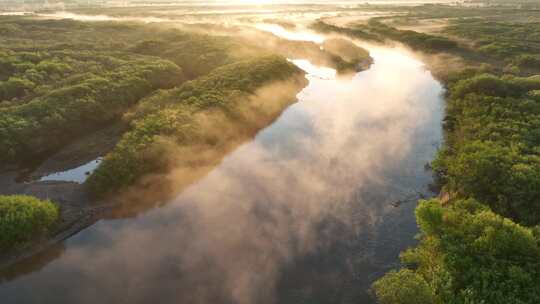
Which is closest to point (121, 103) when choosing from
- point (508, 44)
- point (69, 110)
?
point (69, 110)

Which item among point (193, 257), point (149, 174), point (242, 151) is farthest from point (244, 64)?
point (193, 257)

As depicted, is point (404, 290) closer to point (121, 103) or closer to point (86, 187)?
point (86, 187)

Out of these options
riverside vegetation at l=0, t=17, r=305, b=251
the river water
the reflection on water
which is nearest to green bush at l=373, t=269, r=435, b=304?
the river water

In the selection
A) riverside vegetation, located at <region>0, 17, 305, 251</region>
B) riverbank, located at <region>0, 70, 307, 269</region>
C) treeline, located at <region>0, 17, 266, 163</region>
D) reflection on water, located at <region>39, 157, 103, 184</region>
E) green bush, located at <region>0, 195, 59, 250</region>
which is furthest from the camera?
treeline, located at <region>0, 17, 266, 163</region>

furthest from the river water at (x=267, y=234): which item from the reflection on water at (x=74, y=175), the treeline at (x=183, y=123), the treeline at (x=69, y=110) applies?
the treeline at (x=69, y=110)

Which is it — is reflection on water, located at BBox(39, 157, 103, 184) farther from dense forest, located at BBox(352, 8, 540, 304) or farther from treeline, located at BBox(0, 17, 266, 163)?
dense forest, located at BBox(352, 8, 540, 304)

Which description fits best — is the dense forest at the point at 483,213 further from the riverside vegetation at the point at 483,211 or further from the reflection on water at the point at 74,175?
the reflection on water at the point at 74,175

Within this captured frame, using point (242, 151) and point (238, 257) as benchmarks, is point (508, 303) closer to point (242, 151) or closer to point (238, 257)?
point (238, 257)
